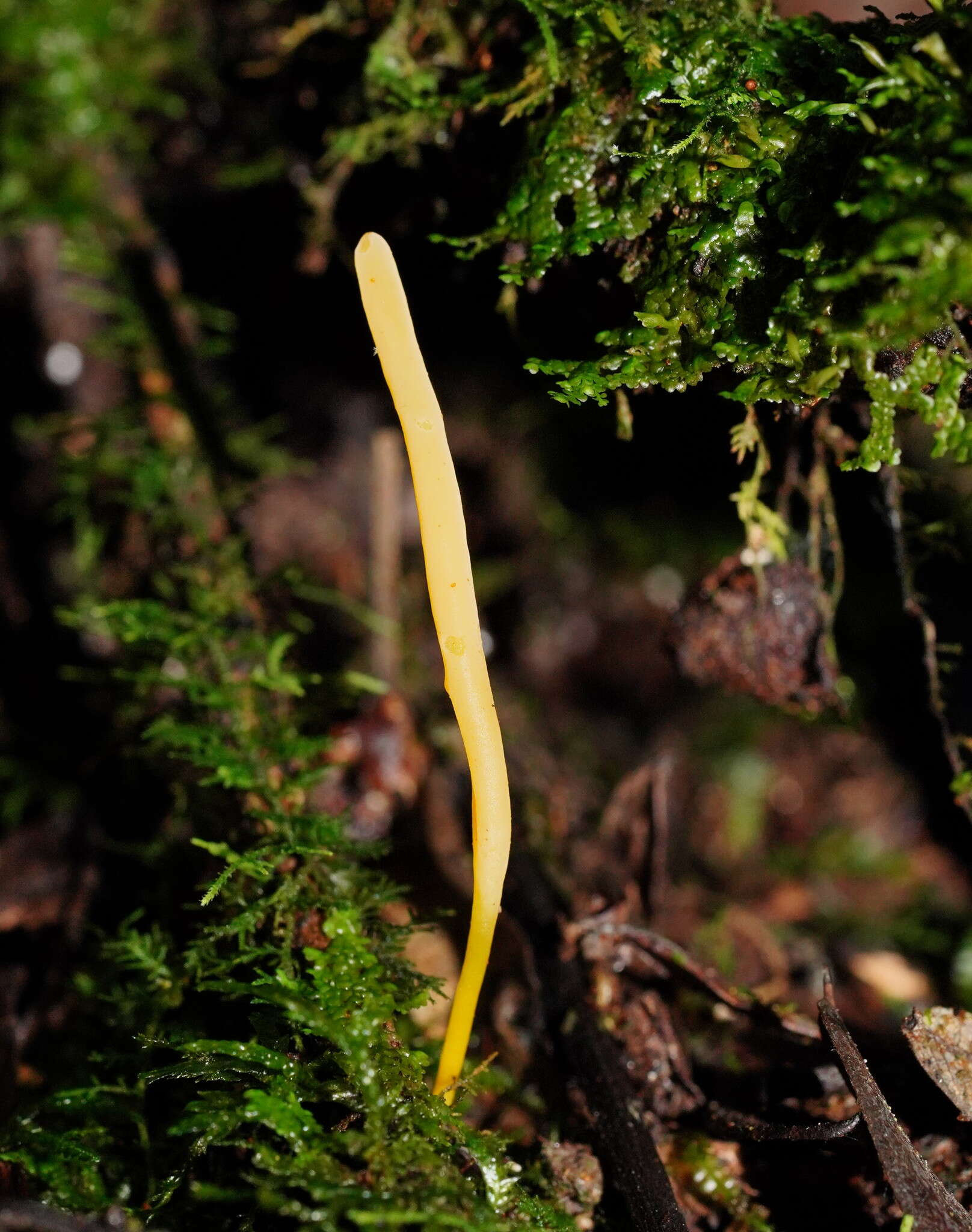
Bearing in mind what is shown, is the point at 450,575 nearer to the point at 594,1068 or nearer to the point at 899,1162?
the point at 594,1068

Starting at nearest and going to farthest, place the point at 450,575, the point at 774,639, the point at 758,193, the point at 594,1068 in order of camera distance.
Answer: the point at 450,575 → the point at 758,193 → the point at 594,1068 → the point at 774,639

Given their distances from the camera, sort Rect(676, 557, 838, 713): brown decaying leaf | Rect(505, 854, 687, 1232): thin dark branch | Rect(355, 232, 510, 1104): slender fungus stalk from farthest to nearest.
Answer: Rect(676, 557, 838, 713): brown decaying leaf → Rect(505, 854, 687, 1232): thin dark branch → Rect(355, 232, 510, 1104): slender fungus stalk

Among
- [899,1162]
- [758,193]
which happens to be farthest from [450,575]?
[899,1162]

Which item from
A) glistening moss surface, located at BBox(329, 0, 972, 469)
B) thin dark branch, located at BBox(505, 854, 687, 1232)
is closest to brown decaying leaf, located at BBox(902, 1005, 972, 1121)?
thin dark branch, located at BBox(505, 854, 687, 1232)

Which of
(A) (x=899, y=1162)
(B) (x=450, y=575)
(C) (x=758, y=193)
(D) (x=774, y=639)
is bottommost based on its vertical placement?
(A) (x=899, y=1162)

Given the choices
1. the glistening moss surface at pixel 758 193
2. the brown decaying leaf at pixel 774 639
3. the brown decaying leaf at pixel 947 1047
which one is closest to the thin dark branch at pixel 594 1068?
the brown decaying leaf at pixel 947 1047

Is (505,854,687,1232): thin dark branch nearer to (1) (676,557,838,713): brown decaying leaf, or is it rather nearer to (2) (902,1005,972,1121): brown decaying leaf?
(2) (902,1005,972,1121): brown decaying leaf

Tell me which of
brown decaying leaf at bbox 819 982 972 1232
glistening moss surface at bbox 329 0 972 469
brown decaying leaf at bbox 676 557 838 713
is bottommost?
brown decaying leaf at bbox 819 982 972 1232
